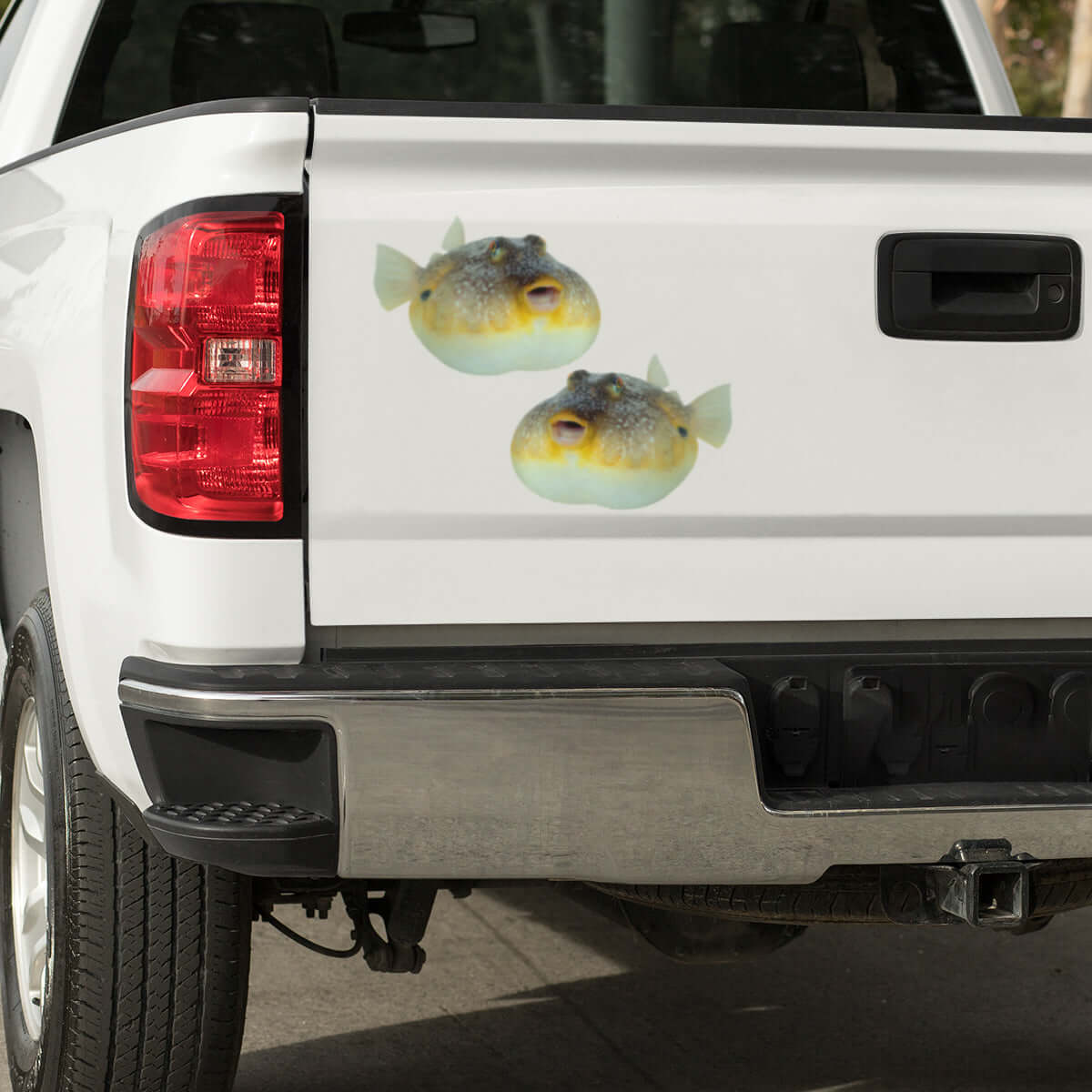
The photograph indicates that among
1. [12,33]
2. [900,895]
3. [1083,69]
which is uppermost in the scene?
[1083,69]

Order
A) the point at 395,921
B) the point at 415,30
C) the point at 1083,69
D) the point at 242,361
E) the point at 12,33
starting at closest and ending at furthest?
the point at 242,361, the point at 395,921, the point at 12,33, the point at 415,30, the point at 1083,69

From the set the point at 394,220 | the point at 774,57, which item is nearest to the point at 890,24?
the point at 774,57

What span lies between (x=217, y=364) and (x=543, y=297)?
44cm

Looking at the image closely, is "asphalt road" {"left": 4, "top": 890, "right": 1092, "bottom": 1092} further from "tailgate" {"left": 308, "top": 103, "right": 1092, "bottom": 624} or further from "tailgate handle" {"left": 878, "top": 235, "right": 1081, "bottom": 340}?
"tailgate handle" {"left": 878, "top": 235, "right": 1081, "bottom": 340}

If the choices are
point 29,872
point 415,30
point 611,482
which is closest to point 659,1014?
point 29,872

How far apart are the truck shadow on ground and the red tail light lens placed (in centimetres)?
148

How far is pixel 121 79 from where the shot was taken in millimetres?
4930

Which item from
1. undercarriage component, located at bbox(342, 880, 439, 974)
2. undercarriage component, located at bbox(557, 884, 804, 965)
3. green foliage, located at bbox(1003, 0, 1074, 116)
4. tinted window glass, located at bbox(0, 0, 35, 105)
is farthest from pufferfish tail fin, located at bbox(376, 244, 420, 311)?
green foliage, located at bbox(1003, 0, 1074, 116)

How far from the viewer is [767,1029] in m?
3.86

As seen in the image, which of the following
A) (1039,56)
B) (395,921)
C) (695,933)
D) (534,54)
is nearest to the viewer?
(395,921)

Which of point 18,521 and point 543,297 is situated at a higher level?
point 543,297

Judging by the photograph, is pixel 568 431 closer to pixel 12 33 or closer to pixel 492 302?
pixel 492 302

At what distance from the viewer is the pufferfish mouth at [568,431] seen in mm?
2482

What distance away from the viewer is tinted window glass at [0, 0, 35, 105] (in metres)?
3.96
